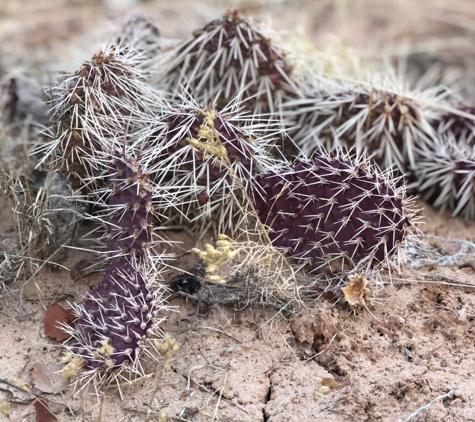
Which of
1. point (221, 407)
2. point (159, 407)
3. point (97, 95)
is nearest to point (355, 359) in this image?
point (221, 407)

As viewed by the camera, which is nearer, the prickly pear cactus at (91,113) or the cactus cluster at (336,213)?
the cactus cluster at (336,213)

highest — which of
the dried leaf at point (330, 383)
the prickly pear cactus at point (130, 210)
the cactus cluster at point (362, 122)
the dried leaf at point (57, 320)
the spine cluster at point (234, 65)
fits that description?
the spine cluster at point (234, 65)

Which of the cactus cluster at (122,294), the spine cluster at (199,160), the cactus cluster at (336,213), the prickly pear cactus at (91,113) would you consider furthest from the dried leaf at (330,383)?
the prickly pear cactus at (91,113)

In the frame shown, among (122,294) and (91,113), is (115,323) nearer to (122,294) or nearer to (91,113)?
(122,294)

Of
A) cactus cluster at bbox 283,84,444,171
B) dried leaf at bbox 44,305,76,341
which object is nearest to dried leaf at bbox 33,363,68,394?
dried leaf at bbox 44,305,76,341

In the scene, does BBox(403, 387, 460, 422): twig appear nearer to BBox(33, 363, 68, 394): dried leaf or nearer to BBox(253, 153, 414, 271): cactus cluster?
BBox(253, 153, 414, 271): cactus cluster

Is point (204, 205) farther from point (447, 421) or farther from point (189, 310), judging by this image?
point (447, 421)

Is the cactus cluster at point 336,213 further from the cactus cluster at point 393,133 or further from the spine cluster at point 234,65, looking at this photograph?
the spine cluster at point 234,65
